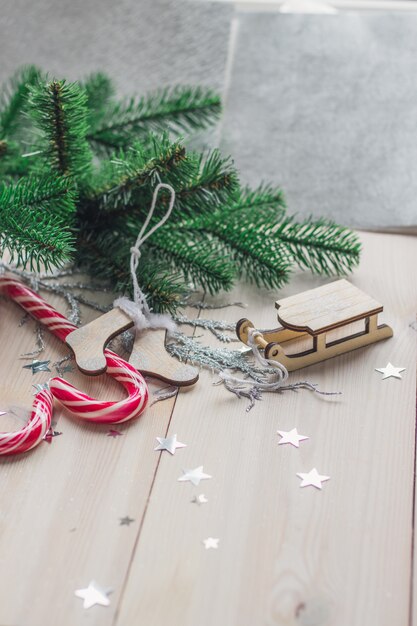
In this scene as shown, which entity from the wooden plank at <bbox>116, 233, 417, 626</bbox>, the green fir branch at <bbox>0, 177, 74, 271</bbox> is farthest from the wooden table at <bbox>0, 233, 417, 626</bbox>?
the green fir branch at <bbox>0, 177, 74, 271</bbox>

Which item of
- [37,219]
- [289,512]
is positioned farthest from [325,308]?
[37,219]

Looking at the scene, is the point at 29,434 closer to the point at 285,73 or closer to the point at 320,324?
the point at 320,324

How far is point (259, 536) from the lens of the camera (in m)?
0.77

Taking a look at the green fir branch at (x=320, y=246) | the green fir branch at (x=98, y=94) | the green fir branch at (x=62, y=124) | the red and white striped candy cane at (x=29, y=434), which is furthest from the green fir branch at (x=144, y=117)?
the red and white striped candy cane at (x=29, y=434)

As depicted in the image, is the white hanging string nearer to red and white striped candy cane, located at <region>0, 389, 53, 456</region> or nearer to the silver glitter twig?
the silver glitter twig

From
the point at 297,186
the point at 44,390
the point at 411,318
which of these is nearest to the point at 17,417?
the point at 44,390

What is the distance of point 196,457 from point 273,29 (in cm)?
96

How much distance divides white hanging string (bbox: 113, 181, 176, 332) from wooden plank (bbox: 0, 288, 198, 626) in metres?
0.09

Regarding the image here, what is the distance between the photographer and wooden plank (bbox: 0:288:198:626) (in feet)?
2.38

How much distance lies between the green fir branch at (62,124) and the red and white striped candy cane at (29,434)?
340 millimetres

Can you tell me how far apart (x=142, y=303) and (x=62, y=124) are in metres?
0.25

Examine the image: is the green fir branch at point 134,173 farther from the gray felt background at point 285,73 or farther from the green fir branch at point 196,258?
the gray felt background at point 285,73

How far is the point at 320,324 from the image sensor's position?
0.95 meters

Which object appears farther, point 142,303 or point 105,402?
point 142,303
